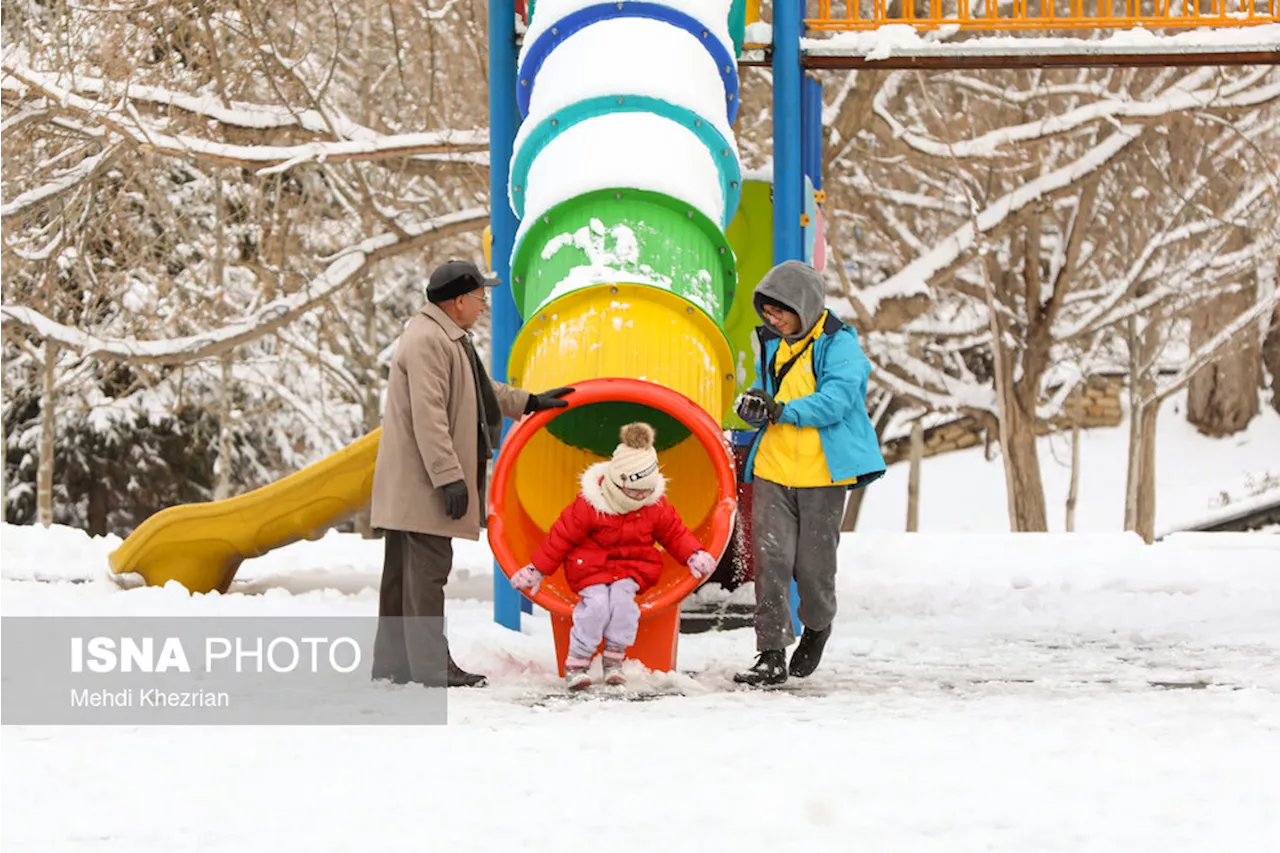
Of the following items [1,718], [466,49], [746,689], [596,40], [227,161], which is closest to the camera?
[1,718]

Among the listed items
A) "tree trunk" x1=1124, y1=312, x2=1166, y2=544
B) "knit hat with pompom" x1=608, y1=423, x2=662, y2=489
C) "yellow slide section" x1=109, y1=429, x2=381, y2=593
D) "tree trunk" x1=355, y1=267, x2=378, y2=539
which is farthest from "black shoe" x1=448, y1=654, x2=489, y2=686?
"tree trunk" x1=1124, y1=312, x2=1166, y2=544

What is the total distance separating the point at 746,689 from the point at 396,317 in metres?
15.6

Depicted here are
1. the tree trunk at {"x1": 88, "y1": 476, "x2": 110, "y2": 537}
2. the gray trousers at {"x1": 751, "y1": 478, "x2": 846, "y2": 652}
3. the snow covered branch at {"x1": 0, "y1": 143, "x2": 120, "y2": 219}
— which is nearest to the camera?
the gray trousers at {"x1": 751, "y1": 478, "x2": 846, "y2": 652}

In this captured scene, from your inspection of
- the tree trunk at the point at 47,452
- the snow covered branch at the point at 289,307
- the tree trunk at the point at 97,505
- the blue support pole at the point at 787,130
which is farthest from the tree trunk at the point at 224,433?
the blue support pole at the point at 787,130

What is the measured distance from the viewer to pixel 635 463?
536cm

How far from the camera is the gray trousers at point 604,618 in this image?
5398 mm

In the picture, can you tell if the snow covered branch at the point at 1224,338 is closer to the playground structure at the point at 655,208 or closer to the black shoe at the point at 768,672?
the playground structure at the point at 655,208

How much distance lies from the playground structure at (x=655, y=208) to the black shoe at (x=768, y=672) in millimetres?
322

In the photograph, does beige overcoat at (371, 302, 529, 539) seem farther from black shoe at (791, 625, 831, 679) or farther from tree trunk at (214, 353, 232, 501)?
tree trunk at (214, 353, 232, 501)

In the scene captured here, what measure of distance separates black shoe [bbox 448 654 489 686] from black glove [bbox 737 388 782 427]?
1.23 m

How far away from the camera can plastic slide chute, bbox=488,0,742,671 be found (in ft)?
18.7

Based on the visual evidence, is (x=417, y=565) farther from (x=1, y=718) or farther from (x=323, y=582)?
(x=323, y=582)

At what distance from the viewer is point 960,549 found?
33.0ft

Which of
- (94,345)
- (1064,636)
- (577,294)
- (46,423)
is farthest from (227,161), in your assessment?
(46,423)
